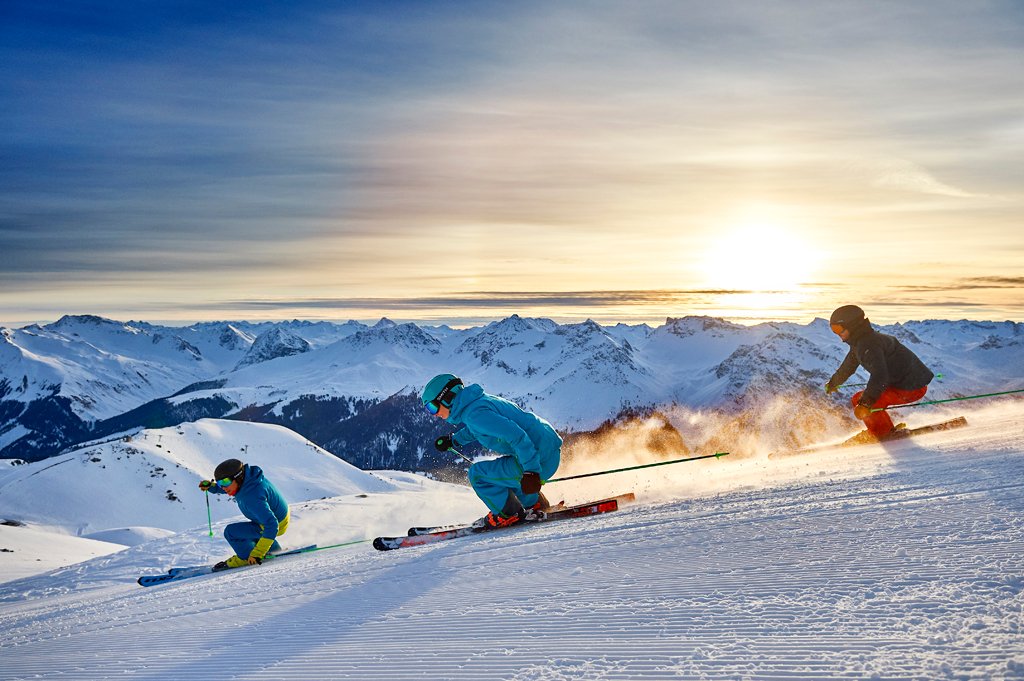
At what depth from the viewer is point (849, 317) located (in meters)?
13.5

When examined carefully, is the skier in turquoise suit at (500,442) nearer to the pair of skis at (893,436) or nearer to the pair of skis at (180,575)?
the pair of skis at (180,575)

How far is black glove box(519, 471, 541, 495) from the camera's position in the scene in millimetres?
9383

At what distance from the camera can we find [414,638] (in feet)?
18.0

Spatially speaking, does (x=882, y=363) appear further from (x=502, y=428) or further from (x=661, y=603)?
(x=661, y=603)

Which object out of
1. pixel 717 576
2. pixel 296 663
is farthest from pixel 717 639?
pixel 296 663

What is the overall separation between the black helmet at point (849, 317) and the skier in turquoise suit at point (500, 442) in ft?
22.2

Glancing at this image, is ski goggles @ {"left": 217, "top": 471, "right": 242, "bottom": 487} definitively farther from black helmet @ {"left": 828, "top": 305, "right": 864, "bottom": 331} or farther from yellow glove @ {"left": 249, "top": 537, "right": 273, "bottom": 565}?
black helmet @ {"left": 828, "top": 305, "right": 864, "bottom": 331}

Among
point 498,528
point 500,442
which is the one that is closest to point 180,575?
point 498,528

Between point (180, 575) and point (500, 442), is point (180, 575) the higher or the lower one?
the lower one

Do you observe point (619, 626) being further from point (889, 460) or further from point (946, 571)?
point (889, 460)

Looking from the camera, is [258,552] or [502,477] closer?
[502,477]

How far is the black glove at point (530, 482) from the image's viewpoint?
30.8 ft

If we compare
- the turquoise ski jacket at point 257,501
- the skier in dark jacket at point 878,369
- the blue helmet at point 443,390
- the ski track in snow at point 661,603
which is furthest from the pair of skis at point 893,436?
the turquoise ski jacket at point 257,501

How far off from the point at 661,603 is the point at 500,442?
4.45 metres
